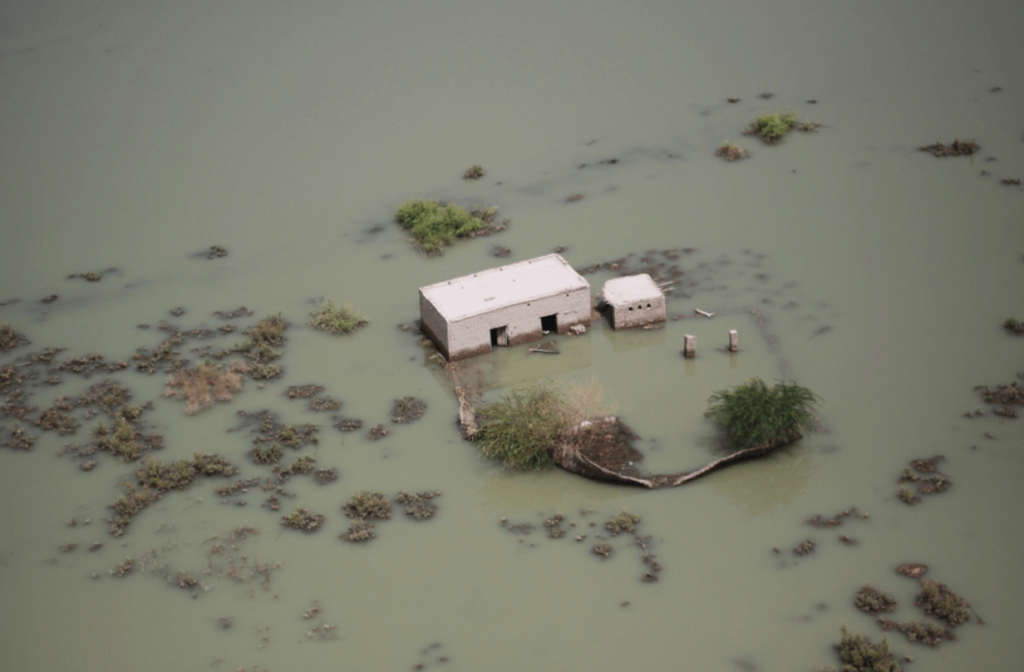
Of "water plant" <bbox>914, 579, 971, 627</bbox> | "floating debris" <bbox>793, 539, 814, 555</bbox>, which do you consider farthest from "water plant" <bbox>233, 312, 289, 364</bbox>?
"water plant" <bbox>914, 579, 971, 627</bbox>

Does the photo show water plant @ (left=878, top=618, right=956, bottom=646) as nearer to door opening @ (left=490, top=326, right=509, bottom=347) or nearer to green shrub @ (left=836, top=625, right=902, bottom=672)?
green shrub @ (left=836, top=625, right=902, bottom=672)

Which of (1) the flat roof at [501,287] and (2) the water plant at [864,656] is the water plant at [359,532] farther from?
(2) the water plant at [864,656]

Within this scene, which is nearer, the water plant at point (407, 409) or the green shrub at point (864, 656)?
the green shrub at point (864, 656)

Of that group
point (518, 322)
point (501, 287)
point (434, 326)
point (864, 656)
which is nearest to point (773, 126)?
point (501, 287)

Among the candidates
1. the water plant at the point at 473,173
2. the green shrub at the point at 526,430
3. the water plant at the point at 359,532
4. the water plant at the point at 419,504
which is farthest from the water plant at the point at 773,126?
the water plant at the point at 359,532

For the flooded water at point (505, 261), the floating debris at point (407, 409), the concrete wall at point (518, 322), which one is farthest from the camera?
the concrete wall at point (518, 322)

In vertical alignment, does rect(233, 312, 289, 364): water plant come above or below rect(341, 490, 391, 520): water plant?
above
